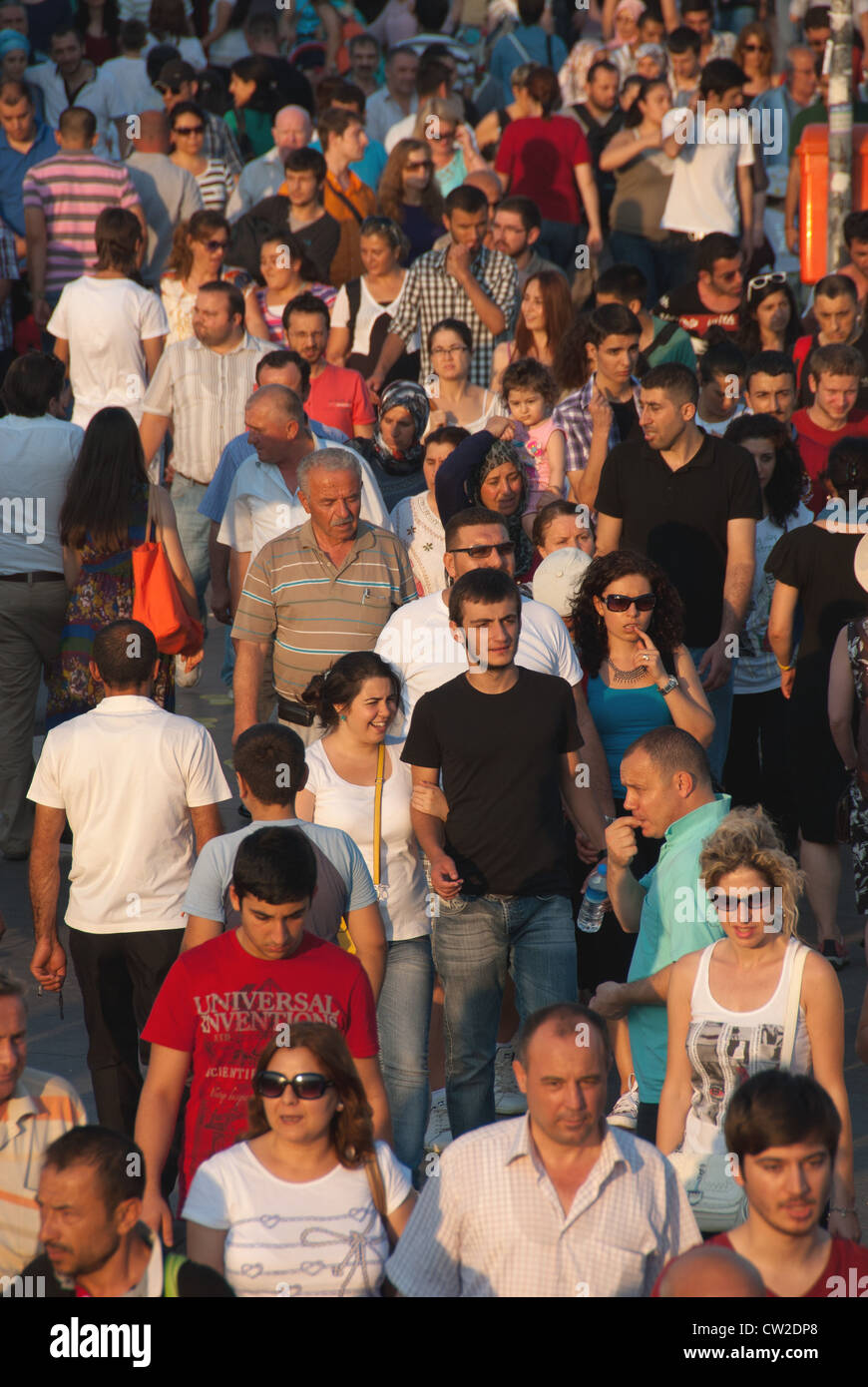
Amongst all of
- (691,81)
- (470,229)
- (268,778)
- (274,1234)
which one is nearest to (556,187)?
(691,81)

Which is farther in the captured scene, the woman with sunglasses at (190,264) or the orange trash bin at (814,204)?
the orange trash bin at (814,204)

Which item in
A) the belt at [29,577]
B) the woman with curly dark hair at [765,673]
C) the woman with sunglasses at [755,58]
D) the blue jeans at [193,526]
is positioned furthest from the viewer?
the woman with sunglasses at [755,58]

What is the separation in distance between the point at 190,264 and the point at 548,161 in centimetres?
368

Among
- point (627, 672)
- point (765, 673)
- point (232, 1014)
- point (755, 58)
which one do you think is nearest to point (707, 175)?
point (755, 58)

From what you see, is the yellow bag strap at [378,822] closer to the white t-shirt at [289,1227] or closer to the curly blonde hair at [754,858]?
the curly blonde hair at [754,858]

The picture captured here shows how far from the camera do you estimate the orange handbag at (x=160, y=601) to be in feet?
23.6

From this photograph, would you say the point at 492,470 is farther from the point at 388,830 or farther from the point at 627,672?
the point at 388,830

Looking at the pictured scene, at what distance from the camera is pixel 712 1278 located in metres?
3.54

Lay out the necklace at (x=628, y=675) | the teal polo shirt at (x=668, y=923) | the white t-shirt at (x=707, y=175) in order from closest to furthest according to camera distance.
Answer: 1. the teal polo shirt at (x=668, y=923)
2. the necklace at (x=628, y=675)
3. the white t-shirt at (x=707, y=175)

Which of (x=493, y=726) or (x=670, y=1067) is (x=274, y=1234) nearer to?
(x=670, y=1067)

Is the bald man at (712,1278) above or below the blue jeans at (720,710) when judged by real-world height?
below

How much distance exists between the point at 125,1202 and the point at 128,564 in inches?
156

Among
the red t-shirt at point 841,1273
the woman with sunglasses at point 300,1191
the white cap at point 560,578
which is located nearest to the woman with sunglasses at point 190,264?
Answer: the white cap at point 560,578

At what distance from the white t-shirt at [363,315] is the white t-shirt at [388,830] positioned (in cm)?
518
